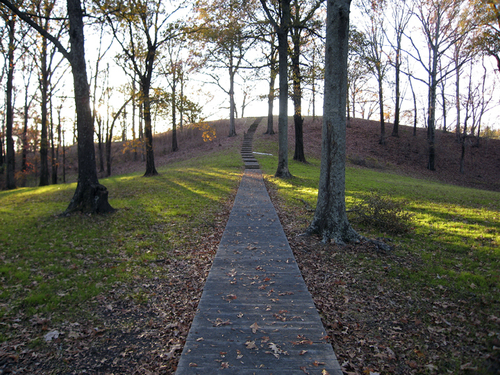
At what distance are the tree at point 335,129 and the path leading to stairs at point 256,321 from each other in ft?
4.12

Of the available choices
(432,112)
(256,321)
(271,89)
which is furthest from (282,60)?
(432,112)

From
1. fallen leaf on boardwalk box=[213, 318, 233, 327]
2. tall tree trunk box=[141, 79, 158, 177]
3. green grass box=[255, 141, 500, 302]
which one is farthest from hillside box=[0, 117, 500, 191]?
fallen leaf on boardwalk box=[213, 318, 233, 327]

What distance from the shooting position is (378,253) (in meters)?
5.76

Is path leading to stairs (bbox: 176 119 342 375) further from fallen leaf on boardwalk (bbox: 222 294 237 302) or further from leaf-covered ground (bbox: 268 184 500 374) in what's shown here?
leaf-covered ground (bbox: 268 184 500 374)

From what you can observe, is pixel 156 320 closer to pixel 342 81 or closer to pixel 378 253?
pixel 378 253

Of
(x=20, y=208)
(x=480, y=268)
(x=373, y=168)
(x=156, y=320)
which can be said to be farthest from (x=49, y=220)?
(x=373, y=168)

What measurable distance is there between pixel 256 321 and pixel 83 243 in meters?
4.62

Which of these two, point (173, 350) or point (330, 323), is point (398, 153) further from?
point (173, 350)

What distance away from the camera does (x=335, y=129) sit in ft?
20.5

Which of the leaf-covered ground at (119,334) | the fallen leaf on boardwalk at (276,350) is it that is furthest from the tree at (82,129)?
the fallen leaf on boardwalk at (276,350)

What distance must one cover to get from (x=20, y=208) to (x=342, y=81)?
10659 millimetres

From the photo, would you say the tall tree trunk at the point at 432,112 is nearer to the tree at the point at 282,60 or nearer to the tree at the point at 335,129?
the tree at the point at 282,60

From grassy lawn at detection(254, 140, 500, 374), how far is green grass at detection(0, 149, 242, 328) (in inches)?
123

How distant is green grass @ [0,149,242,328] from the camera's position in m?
4.46
